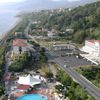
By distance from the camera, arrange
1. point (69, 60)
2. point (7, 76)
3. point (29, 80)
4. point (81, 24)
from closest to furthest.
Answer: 1. point (29, 80)
2. point (7, 76)
3. point (69, 60)
4. point (81, 24)

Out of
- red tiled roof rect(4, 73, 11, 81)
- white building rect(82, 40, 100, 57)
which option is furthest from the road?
red tiled roof rect(4, 73, 11, 81)

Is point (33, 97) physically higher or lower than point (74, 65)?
higher

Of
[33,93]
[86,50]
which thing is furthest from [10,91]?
[86,50]

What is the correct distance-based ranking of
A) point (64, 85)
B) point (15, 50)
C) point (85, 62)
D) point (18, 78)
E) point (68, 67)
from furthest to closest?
point (15, 50) → point (85, 62) → point (68, 67) → point (18, 78) → point (64, 85)

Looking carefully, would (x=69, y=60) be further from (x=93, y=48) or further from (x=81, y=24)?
(x=81, y=24)

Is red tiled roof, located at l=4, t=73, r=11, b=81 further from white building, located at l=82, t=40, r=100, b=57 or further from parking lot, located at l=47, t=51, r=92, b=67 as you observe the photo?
white building, located at l=82, t=40, r=100, b=57

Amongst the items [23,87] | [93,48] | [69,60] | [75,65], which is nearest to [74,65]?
[75,65]

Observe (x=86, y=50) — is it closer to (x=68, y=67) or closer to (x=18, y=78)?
(x=68, y=67)

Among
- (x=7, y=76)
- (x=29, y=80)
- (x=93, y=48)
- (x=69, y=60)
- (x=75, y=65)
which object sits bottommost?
(x=69, y=60)

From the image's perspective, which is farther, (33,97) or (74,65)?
(74,65)
